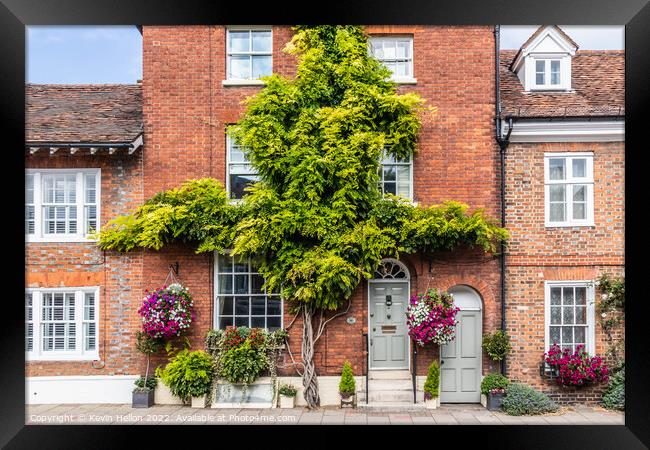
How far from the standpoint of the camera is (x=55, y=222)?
1009 centimetres

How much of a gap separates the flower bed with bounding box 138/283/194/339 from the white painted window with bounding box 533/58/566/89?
8495 mm

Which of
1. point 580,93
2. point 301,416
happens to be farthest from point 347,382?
point 580,93

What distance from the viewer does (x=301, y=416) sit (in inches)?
358

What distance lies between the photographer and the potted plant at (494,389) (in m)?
9.39

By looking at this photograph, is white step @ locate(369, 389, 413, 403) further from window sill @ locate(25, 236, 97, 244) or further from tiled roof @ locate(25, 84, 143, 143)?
tiled roof @ locate(25, 84, 143, 143)

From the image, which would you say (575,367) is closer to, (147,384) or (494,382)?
(494,382)

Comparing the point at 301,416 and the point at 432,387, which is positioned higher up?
the point at 432,387

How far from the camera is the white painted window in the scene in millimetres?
10852

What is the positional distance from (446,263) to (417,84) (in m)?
3.59

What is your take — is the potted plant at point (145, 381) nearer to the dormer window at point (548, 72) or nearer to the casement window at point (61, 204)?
the casement window at point (61, 204)

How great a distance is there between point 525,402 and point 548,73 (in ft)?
22.1
